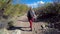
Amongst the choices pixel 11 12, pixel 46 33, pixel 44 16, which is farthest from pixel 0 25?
pixel 44 16

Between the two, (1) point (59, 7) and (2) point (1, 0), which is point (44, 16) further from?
(2) point (1, 0)

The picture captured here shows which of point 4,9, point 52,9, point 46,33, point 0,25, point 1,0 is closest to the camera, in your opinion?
point 46,33

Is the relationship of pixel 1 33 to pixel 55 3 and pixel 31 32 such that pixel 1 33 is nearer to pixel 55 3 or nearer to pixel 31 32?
pixel 31 32

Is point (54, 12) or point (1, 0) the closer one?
point (1, 0)

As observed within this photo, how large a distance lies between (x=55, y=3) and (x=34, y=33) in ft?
39.3

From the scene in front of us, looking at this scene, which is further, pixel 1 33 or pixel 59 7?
pixel 59 7

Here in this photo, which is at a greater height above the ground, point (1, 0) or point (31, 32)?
point (1, 0)

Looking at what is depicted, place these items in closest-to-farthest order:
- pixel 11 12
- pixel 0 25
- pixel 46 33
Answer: pixel 46 33
pixel 0 25
pixel 11 12

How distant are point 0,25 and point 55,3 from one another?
11243mm

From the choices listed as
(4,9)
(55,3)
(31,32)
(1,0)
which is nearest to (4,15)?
(4,9)

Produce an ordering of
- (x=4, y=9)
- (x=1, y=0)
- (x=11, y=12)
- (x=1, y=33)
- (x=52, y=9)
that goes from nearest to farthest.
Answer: (x=1, y=33) → (x=1, y=0) → (x=4, y=9) → (x=11, y=12) → (x=52, y=9)

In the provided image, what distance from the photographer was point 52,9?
92.6 feet

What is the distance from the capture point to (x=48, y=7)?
29.4m

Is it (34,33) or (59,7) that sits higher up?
(59,7)
